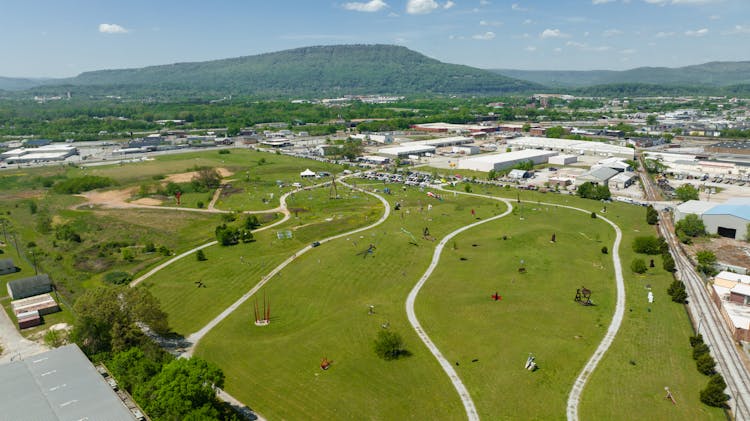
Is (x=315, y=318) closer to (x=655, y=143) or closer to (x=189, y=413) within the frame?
(x=189, y=413)

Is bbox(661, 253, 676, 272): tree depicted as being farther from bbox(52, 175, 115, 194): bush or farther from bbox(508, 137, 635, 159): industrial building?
bbox(52, 175, 115, 194): bush

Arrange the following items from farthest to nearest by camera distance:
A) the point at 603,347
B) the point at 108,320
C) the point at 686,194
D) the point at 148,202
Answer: the point at 148,202 → the point at 686,194 → the point at 603,347 → the point at 108,320

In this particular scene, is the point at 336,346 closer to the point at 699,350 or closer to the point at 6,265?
the point at 699,350

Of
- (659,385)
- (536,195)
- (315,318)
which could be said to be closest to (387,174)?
(536,195)

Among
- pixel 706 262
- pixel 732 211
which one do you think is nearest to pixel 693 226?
pixel 732 211

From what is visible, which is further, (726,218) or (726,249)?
(726,218)

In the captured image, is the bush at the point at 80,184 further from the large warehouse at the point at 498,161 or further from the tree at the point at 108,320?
the large warehouse at the point at 498,161

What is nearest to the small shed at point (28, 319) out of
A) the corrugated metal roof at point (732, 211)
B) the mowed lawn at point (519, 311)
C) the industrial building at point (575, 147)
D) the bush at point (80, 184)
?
the mowed lawn at point (519, 311)
